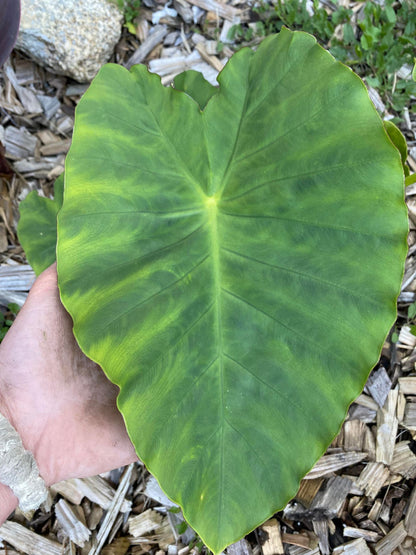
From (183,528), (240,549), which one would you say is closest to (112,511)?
(183,528)

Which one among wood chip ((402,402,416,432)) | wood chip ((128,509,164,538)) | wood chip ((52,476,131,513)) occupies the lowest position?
wood chip ((128,509,164,538))

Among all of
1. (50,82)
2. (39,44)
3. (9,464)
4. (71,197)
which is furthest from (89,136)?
(50,82)

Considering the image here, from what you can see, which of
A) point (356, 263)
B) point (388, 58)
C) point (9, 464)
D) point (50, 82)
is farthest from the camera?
point (50, 82)

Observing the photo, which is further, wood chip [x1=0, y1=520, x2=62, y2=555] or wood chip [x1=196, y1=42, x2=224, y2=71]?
wood chip [x1=196, y1=42, x2=224, y2=71]

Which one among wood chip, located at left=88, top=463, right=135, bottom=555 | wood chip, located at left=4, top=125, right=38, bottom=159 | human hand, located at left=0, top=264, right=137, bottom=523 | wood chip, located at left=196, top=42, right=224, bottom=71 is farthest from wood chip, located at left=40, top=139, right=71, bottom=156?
wood chip, located at left=88, top=463, right=135, bottom=555

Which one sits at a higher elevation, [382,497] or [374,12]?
[374,12]

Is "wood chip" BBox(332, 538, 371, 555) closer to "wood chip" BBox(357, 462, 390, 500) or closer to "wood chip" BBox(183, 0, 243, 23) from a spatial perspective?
"wood chip" BBox(357, 462, 390, 500)

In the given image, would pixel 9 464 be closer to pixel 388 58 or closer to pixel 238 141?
pixel 238 141
